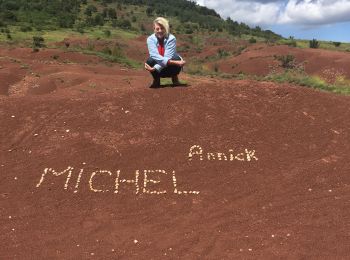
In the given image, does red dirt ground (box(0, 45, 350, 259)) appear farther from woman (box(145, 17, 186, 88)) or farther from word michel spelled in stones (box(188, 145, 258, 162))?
woman (box(145, 17, 186, 88))

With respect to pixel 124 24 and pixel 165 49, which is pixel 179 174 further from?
pixel 124 24

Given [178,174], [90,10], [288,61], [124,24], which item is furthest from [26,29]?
[178,174]

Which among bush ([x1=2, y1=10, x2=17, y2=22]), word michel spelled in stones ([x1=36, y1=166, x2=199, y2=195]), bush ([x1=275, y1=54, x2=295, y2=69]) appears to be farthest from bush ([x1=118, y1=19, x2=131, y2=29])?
word michel spelled in stones ([x1=36, y1=166, x2=199, y2=195])

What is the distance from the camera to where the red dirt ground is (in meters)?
4.83

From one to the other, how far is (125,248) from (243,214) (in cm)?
138

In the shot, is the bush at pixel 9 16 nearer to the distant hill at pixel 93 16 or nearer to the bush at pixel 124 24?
the distant hill at pixel 93 16

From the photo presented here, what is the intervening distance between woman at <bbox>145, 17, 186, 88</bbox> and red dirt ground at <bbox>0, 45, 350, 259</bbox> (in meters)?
0.47

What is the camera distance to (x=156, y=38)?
334 inches

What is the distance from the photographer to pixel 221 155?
6562 millimetres

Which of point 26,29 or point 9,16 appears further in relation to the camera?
point 9,16

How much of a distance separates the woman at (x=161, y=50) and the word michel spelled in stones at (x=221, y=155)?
241 centimetres

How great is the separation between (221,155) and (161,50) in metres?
2.83

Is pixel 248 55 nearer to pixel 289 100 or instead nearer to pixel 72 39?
pixel 72 39

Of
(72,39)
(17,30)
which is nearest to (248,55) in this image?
(72,39)
